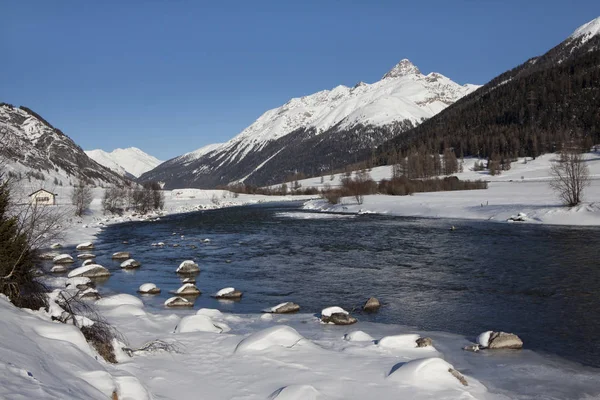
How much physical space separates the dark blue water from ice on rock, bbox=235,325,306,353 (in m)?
5.07

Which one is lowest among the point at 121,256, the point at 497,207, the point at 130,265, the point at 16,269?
Result: the point at 130,265

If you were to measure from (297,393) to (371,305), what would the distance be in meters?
9.38

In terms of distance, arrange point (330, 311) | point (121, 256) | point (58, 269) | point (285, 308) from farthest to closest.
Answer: point (121, 256) → point (58, 269) → point (285, 308) → point (330, 311)

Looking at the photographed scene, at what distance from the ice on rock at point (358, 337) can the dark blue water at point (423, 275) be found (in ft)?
8.61

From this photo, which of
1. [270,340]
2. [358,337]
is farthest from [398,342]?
[270,340]

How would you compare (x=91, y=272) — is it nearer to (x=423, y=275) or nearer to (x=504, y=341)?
(x=423, y=275)

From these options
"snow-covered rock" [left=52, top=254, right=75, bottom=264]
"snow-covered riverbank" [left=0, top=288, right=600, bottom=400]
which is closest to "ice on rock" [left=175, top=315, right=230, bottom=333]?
"snow-covered riverbank" [left=0, top=288, right=600, bottom=400]

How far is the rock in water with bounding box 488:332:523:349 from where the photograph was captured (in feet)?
41.5

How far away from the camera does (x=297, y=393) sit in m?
8.60

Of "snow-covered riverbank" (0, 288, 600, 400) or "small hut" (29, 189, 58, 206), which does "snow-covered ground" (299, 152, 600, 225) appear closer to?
"snow-covered riverbank" (0, 288, 600, 400)

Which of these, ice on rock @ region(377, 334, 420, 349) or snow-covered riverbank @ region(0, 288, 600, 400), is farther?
ice on rock @ region(377, 334, 420, 349)

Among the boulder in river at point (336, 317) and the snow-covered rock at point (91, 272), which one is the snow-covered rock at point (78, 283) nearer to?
the snow-covered rock at point (91, 272)

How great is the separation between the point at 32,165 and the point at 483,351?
609 feet

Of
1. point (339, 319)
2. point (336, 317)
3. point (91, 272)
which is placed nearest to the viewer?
point (339, 319)
